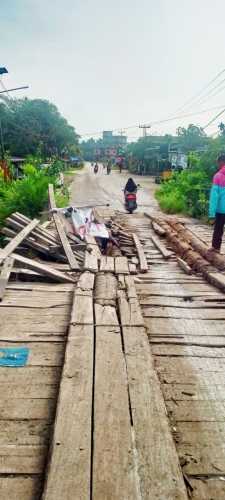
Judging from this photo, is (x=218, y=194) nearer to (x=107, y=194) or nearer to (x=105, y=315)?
(x=105, y=315)

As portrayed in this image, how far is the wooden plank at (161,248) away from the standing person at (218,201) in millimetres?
845

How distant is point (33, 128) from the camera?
47000mm

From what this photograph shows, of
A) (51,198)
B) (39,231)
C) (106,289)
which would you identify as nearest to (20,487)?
(106,289)

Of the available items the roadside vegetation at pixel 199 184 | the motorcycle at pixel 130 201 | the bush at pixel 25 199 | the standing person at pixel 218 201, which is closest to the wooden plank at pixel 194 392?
the standing person at pixel 218 201

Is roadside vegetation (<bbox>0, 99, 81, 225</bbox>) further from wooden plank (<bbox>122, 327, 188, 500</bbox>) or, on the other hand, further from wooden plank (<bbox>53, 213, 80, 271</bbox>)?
wooden plank (<bbox>122, 327, 188, 500</bbox>)

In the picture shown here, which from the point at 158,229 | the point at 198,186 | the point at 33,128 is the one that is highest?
the point at 33,128

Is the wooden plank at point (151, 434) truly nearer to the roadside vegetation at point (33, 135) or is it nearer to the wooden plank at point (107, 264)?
the wooden plank at point (107, 264)

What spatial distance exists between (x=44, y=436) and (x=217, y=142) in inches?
470

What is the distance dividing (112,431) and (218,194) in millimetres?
5184

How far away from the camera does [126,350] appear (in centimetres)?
282

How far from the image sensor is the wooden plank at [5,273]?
4.26 m

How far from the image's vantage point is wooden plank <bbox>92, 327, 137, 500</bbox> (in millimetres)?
1614

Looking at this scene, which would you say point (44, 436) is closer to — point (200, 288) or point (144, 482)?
point (144, 482)

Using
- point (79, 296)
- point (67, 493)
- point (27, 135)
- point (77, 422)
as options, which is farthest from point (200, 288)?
point (27, 135)
